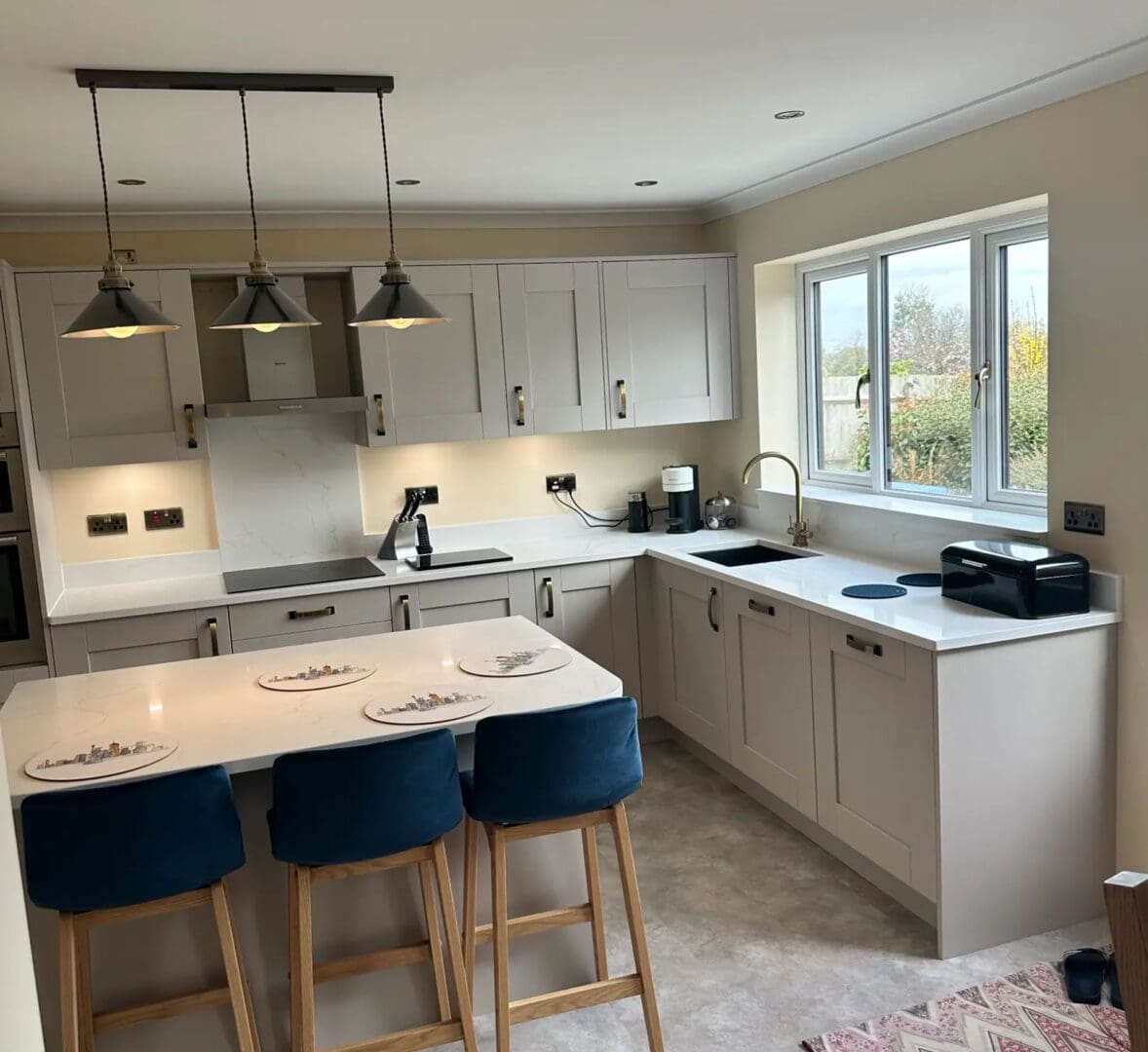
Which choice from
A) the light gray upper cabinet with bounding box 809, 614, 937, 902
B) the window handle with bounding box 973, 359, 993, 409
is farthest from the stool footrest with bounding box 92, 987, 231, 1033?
the window handle with bounding box 973, 359, 993, 409

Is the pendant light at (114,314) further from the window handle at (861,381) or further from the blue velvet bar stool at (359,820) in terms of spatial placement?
the window handle at (861,381)

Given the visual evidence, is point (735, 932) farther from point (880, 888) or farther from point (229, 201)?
point (229, 201)

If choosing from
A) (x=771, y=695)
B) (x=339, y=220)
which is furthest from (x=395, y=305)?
(x=339, y=220)

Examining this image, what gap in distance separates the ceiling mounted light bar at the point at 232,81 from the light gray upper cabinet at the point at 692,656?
7.05ft

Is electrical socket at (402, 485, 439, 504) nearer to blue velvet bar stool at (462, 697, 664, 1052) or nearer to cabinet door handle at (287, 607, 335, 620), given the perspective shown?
cabinet door handle at (287, 607, 335, 620)

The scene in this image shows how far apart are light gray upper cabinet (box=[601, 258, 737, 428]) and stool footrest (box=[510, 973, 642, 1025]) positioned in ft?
9.09

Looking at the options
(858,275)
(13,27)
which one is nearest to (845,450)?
(858,275)

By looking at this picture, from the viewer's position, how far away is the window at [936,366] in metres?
3.50

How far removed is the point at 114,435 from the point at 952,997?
137 inches

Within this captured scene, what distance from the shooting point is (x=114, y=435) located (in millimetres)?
4090

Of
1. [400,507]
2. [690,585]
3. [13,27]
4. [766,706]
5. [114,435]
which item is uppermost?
[13,27]

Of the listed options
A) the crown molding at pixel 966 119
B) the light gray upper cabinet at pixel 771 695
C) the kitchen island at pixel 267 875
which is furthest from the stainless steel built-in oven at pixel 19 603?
the crown molding at pixel 966 119

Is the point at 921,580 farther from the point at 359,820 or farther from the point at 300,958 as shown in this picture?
the point at 300,958

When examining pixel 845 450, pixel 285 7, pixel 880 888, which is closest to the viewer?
pixel 285 7
